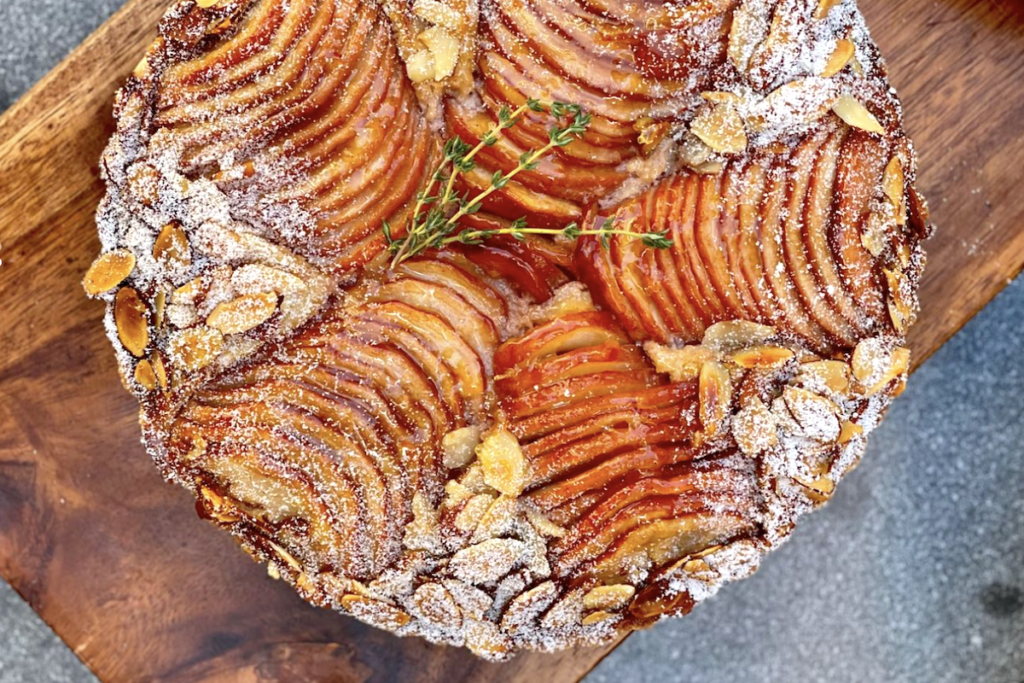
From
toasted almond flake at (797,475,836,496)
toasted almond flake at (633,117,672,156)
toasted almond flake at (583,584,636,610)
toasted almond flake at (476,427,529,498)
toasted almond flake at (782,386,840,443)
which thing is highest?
toasted almond flake at (633,117,672,156)

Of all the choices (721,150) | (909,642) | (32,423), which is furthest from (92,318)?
(909,642)

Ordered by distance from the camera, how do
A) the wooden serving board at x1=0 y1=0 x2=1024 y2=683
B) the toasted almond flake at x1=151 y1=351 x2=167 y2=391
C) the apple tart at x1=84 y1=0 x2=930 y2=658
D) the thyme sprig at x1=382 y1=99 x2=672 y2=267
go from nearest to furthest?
the thyme sprig at x1=382 y1=99 x2=672 y2=267 → the apple tart at x1=84 y1=0 x2=930 y2=658 → the toasted almond flake at x1=151 y1=351 x2=167 y2=391 → the wooden serving board at x1=0 y1=0 x2=1024 y2=683

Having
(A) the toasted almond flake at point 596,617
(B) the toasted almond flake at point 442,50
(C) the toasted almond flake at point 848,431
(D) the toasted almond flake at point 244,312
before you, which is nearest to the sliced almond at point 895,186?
(C) the toasted almond flake at point 848,431

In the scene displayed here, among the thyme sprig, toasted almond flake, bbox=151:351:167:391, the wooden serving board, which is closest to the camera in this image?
the thyme sprig

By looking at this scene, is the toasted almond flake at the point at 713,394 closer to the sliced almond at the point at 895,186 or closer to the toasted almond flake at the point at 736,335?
the toasted almond flake at the point at 736,335

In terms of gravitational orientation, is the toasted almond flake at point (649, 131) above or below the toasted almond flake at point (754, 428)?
above

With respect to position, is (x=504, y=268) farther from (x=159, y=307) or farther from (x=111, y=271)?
(x=111, y=271)

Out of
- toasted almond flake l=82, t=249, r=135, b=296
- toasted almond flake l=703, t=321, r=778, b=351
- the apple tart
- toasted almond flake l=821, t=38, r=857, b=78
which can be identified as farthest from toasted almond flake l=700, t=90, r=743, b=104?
toasted almond flake l=82, t=249, r=135, b=296

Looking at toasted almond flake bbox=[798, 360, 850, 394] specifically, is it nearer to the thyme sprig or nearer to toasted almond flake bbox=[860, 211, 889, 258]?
toasted almond flake bbox=[860, 211, 889, 258]
